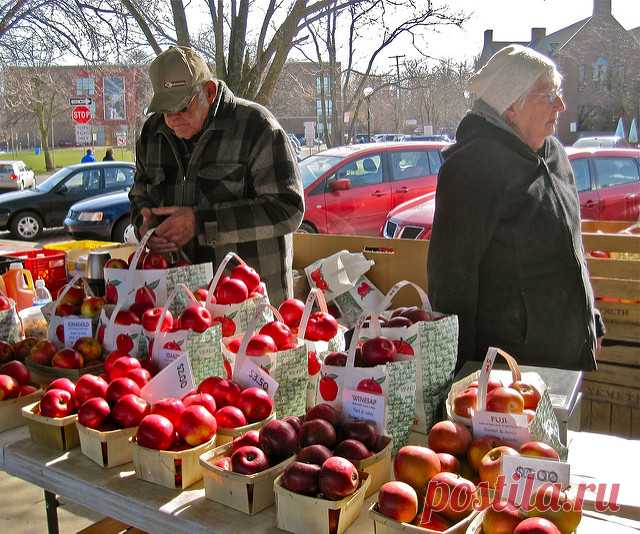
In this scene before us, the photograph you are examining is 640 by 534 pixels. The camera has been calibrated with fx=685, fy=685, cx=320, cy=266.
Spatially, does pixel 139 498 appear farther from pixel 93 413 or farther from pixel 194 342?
pixel 194 342

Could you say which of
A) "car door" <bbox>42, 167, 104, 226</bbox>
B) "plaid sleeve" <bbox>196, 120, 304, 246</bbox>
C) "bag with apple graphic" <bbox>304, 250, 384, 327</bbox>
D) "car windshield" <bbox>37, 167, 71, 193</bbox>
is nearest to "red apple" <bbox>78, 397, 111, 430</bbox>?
"plaid sleeve" <bbox>196, 120, 304, 246</bbox>

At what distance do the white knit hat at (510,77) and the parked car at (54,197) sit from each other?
12.6 metres

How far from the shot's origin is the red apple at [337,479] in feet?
4.83

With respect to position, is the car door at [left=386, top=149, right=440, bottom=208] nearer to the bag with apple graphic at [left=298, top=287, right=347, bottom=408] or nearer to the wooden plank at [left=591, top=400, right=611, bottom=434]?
the wooden plank at [left=591, top=400, right=611, bottom=434]

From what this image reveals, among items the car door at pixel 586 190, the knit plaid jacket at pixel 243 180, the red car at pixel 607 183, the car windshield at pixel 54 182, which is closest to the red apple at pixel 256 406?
the knit plaid jacket at pixel 243 180

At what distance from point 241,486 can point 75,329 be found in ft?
4.13

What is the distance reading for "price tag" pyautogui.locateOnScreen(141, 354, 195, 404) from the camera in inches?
77.3

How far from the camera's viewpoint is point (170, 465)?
67.5 inches

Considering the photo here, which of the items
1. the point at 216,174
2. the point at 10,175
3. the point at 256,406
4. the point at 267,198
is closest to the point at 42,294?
the point at 216,174

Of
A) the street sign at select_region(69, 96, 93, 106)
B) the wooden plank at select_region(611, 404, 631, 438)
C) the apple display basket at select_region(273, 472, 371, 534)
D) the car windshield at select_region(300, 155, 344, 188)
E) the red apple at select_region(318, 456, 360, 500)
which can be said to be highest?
A: the street sign at select_region(69, 96, 93, 106)

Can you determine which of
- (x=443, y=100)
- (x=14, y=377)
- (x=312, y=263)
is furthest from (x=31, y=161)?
(x=14, y=377)

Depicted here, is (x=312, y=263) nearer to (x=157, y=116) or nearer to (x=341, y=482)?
(x=157, y=116)

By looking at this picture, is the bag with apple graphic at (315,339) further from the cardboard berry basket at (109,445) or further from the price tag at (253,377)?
the cardboard berry basket at (109,445)

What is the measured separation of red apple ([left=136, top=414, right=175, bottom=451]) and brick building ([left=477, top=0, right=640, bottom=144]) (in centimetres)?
4424
